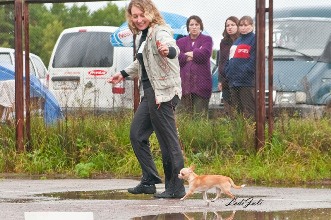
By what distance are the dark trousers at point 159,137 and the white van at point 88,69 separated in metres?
3.43

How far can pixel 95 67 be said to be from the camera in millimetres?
17562

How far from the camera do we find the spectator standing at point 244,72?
1444cm

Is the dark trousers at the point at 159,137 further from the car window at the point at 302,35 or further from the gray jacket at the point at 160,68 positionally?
the car window at the point at 302,35

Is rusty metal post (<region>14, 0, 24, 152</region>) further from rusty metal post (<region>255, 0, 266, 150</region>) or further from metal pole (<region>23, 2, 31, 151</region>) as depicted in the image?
rusty metal post (<region>255, 0, 266, 150</region>)

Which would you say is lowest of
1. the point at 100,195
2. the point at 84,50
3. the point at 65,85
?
the point at 100,195

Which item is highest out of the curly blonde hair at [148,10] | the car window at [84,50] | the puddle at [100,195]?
the curly blonde hair at [148,10]

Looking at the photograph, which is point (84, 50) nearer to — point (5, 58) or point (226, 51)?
point (5, 58)

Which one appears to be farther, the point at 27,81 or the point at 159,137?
the point at 27,81

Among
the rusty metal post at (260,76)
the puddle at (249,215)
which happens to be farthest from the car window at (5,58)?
the puddle at (249,215)

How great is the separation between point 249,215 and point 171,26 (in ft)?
21.8

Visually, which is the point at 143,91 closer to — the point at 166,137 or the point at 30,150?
the point at 166,137

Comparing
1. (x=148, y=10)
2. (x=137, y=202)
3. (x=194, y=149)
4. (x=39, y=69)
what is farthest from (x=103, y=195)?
(x=39, y=69)

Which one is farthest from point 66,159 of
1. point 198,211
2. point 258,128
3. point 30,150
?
point 198,211

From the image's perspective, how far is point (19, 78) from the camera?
15.2 meters
